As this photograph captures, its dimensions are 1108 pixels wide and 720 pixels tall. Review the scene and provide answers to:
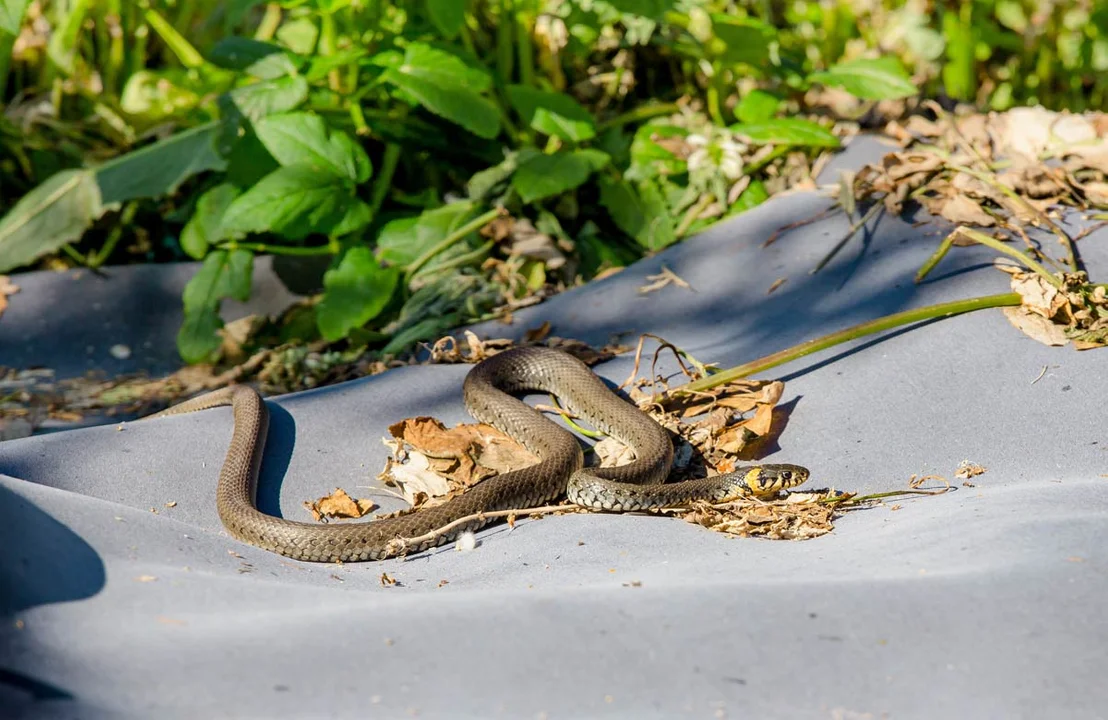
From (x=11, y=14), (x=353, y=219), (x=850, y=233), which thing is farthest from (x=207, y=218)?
(x=850, y=233)

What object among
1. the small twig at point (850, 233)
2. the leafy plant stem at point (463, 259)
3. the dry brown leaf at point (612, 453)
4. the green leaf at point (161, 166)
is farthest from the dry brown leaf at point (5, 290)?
the small twig at point (850, 233)

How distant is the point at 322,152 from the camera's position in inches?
245

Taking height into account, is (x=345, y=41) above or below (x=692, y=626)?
above

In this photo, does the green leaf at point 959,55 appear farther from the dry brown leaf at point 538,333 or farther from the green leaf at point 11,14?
the green leaf at point 11,14

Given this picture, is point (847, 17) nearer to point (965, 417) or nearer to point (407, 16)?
point (407, 16)

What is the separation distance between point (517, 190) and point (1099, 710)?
4943mm

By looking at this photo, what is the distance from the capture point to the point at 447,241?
259 inches

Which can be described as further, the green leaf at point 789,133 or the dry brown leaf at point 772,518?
the green leaf at point 789,133

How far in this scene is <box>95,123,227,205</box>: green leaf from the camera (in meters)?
6.52

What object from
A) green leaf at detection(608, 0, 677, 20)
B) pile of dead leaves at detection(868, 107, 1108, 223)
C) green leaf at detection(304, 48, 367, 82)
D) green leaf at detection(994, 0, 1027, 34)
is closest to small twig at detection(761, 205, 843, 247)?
pile of dead leaves at detection(868, 107, 1108, 223)

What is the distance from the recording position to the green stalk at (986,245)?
15.8ft

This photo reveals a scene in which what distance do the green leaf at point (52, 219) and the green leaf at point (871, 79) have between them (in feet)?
15.7

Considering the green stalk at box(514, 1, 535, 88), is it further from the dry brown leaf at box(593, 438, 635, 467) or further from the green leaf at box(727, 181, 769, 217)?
the dry brown leaf at box(593, 438, 635, 467)

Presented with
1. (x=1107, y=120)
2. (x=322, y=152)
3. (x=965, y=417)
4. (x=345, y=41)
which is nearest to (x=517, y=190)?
(x=322, y=152)
